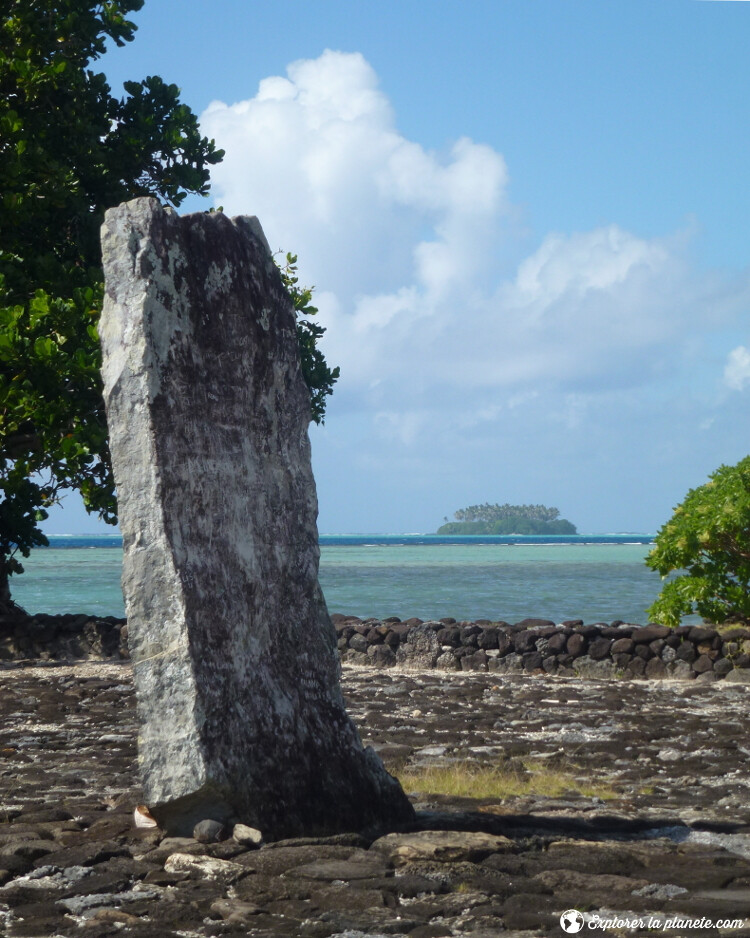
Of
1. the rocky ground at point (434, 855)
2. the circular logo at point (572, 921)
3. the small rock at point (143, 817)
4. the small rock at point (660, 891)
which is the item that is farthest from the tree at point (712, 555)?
the circular logo at point (572, 921)

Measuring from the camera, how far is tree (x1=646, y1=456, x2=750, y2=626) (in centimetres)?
1432

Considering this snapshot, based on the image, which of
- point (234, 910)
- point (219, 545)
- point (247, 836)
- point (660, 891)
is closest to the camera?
point (234, 910)

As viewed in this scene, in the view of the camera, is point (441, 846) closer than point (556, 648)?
Yes

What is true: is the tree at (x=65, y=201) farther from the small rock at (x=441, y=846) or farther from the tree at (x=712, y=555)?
the small rock at (x=441, y=846)

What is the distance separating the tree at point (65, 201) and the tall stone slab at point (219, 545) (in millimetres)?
6334

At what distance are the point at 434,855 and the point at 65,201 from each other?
39.4ft

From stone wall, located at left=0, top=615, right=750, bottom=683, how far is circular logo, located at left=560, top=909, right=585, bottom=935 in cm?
1011

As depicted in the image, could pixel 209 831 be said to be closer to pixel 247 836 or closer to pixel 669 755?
pixel 247 836

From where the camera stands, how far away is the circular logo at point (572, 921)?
167 inches

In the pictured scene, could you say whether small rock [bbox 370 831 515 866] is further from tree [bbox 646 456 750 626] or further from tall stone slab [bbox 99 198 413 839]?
tree [bbox 646 456 750 626]

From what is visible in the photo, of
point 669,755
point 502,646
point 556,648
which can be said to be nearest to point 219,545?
→ point 669,755

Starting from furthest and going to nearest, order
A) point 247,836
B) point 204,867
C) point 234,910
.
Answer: point 247,836, point 204,867, point 234,910

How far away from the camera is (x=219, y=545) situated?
590 cm

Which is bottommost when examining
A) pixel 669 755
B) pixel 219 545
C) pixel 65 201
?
pixel 669 755
